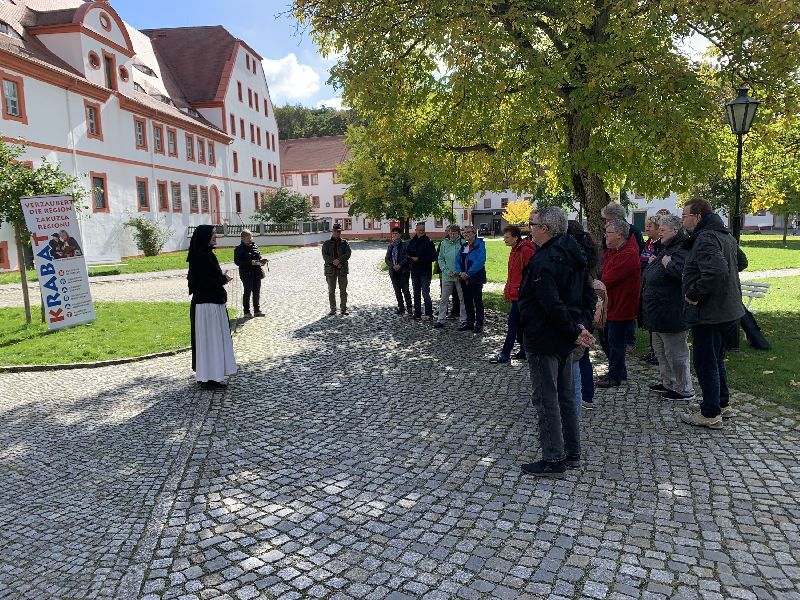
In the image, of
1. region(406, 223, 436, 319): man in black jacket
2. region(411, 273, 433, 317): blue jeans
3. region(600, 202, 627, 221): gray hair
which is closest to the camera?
region(600, 202, 627, 221): gray hair

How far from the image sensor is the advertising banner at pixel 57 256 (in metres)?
11.2

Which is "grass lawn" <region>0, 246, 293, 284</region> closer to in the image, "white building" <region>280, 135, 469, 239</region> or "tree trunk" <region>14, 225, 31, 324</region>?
"tree trunk" <region>14, 225, 31, 324</region>

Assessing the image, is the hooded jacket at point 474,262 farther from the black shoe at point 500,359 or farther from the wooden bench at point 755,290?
the wooden bench at point 755,290

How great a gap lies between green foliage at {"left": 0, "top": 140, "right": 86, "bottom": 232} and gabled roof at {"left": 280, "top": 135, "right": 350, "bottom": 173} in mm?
59461

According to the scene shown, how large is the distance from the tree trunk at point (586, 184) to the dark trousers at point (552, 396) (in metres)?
6.52

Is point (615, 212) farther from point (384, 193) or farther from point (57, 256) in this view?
point (384, 193)

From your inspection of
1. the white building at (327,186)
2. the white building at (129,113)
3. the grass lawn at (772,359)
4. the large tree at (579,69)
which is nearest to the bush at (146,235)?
the white building at (129,113)

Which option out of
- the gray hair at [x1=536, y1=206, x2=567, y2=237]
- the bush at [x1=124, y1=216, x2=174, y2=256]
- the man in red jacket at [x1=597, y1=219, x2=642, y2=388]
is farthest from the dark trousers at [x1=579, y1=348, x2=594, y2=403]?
the bush at [x1=124, y1=216, x2=174, y2=256]

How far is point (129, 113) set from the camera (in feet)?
107

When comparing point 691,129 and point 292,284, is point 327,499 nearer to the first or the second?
point 691,129

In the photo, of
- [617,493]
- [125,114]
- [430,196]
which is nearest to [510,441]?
[617,493]

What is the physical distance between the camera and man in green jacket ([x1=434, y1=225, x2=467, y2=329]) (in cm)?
1120

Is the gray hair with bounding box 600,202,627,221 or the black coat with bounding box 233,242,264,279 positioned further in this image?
the black coat with bounding box 233,242,264,279

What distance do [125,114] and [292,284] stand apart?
19579mm
